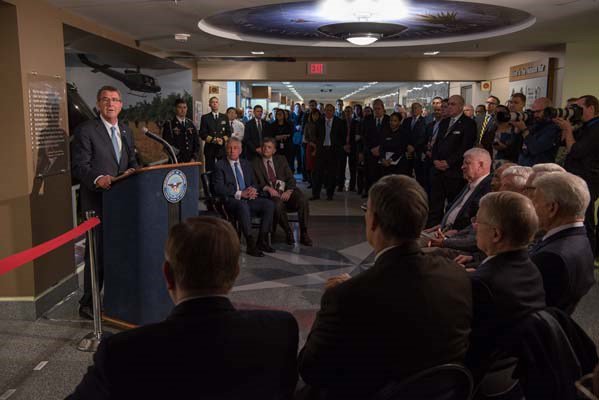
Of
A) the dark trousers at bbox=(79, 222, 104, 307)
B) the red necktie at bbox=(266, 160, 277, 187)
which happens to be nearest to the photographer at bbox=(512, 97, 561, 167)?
the red necktie at bbox=(266, 160, 277, 187)

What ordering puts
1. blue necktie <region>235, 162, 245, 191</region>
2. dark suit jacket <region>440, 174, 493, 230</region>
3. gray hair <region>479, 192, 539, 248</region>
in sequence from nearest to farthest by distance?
gray hair <region>479, 192, 539, 248</region>, dark suit jacket <region>440, 174, 493, 230</region>, blue necktie <region>235, 162, 245, 191</region>

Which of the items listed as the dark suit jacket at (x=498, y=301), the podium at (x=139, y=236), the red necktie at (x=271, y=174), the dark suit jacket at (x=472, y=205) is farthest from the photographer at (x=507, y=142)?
the dark suit jacket at (x=498, y=301)

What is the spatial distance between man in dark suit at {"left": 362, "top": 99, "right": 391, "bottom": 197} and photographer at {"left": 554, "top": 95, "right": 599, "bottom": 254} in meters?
4.21

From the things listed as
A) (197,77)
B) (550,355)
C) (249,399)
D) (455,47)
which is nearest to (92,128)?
(249,399)

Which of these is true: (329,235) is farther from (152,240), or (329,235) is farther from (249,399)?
(249,399)

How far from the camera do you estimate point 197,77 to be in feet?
38.4

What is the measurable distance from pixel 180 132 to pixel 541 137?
5.29m

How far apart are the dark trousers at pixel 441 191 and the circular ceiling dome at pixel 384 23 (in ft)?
6.20

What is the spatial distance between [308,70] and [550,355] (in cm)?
1050

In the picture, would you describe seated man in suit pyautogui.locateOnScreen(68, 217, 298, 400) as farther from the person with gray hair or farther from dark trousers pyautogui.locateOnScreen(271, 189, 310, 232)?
dark trousers pyautogui.locateOnScreen(271, 189, 310, 232)

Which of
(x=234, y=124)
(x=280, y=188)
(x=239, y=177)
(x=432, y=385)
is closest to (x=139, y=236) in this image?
(x=432, y=385)

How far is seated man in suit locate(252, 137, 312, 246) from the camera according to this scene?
250 inches

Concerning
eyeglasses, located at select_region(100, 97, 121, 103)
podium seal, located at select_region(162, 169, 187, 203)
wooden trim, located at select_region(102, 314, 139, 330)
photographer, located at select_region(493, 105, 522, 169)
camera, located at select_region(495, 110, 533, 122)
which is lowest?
wooden trim, located at select_region(102, 314, 139, 330)

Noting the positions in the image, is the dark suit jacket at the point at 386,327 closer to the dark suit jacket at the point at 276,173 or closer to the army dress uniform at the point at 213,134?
the dark suit jacket at the point at 276,173
